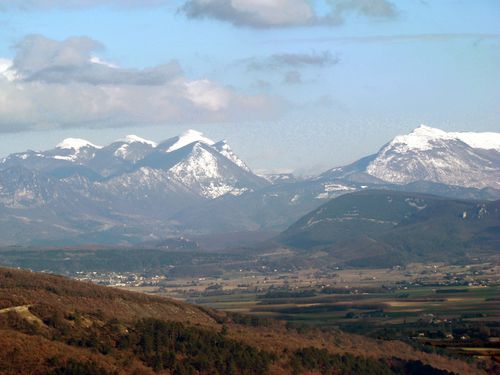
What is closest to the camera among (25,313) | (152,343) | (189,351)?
(152,343)

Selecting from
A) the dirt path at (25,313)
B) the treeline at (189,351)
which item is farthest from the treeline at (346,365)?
the dirt path at (25,313)

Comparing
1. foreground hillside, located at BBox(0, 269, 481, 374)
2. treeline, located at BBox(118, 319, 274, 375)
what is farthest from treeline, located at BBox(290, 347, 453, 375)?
treeline, located at BBox(118, 319, 274, 375)

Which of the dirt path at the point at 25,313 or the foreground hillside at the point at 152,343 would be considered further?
the dirt path at the point at 25,313

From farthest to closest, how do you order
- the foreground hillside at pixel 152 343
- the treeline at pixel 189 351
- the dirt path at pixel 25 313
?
the dirt path at pixel 25 313 < the treeline at pixel 189 351 < the foreground hillside at pixel 152 343

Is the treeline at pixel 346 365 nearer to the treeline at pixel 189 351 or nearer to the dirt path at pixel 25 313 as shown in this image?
the treeline at pixel 189 351

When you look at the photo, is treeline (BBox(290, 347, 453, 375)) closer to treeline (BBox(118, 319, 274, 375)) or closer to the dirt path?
treeline (BBox(118, 319, 274, 375))

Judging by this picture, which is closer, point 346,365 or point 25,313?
point 25,313

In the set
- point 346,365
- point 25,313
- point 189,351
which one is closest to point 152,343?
point 189,351

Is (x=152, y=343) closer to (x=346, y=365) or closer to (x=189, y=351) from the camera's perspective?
(x=189, y=351)

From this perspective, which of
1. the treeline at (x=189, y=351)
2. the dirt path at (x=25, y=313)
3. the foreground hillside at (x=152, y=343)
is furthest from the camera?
the dirt path at (x=25, y=313)

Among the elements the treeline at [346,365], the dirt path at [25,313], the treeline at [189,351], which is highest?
the dirt path at [25,313]
